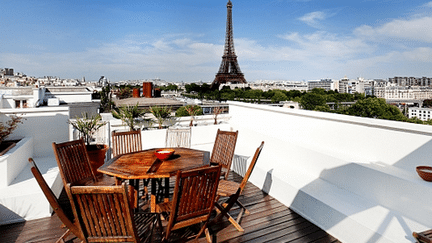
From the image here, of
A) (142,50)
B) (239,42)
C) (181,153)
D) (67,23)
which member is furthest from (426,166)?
(239,42)

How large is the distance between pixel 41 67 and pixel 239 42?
28.3m

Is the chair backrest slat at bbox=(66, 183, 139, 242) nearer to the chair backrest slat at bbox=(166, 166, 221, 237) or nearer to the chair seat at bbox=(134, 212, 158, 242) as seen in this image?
the chair seat at bbox=(134, 212, 158, 242)

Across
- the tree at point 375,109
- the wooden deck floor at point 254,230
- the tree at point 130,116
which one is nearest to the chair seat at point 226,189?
the wooden deck floor at point 254,230

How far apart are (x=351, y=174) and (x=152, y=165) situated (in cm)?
225

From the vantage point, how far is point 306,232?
2.59 metres

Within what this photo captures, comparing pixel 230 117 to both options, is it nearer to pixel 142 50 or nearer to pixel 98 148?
pixel 98 148

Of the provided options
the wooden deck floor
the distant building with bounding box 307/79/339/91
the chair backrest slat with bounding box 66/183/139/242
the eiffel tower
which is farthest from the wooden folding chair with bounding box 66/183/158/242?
the distant building with bounding box 307/79/339/91

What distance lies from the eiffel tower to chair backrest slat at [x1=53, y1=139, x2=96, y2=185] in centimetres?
4191

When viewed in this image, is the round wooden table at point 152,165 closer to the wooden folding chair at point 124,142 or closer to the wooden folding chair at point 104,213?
the wooden folding chair at point 104,213

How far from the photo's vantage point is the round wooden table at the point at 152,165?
2.28 m

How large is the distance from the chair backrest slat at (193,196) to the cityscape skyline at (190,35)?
39.1 feet

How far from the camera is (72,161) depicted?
2828 mm

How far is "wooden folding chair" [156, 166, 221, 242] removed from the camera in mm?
1917

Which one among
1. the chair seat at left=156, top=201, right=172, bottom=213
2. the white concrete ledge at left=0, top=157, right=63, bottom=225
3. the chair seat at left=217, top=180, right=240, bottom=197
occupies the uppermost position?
the chair seat at left=217, top=180, right=240, bottom=197
